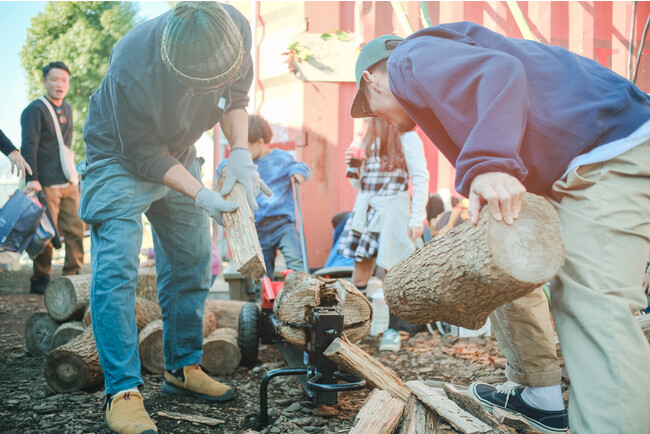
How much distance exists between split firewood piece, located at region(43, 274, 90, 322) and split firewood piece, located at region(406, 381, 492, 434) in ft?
7.67

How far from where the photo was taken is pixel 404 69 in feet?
5.07

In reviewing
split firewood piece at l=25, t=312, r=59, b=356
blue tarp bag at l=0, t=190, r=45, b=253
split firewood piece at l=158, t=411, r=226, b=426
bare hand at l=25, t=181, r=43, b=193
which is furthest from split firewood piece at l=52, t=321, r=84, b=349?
bare hand at l=25, t=181, r=43, b=193

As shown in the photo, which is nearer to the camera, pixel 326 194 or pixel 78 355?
pixel 78 355

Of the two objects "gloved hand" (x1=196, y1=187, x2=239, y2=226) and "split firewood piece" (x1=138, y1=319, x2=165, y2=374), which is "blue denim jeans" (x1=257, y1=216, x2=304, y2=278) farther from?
"gloved hand" (x1=196, y1=187, x2=239, y2=226)

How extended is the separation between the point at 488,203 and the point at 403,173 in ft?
7.99

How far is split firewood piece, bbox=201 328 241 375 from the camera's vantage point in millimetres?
2924

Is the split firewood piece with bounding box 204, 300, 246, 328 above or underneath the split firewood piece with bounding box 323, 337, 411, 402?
underneath

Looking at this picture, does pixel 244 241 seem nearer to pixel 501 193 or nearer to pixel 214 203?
pixel 214 203

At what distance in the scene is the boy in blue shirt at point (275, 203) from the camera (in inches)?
163

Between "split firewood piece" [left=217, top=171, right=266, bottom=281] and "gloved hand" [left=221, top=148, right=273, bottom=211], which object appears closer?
"split firewood piece" [left=217, top=171, right=266, bottom=281]

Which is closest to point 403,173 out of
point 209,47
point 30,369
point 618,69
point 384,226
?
point 384,226

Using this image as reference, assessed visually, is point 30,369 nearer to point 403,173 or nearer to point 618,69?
point 403,173

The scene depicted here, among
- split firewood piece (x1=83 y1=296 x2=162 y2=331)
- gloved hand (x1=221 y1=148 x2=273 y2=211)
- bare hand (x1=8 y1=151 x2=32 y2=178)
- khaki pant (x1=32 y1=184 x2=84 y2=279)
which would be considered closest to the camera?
gloved hand (x1=221 y1=148 x2=273 y2=211)

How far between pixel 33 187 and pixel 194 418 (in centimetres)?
343
